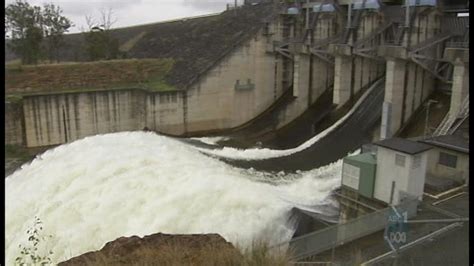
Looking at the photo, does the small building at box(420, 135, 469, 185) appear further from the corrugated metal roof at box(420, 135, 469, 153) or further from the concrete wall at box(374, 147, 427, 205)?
the concrete wall at box(374, 147, 427, 205)

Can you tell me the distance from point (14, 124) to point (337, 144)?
12.8 m

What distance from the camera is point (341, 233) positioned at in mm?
8922

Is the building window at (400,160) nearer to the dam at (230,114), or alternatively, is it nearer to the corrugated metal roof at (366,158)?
the corrugated metal roof at (366,158)

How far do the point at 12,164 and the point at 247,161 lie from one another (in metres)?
8.77

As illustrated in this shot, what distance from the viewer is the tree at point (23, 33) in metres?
25.1

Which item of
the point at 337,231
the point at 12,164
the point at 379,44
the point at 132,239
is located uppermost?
the point at 379,44

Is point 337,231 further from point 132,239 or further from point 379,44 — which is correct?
point 379,44

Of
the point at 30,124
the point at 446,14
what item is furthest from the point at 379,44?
the point at 30,124

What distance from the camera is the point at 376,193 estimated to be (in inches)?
453

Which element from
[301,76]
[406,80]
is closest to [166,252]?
[406,80]

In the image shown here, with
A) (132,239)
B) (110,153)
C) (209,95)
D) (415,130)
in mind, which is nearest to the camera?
(132,239)

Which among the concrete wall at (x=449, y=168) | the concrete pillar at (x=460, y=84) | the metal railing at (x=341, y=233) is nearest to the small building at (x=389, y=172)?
the metal railing at (x=341, y=233)

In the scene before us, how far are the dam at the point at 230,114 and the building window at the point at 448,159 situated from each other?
112 inches

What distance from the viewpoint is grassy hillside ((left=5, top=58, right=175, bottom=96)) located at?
20469mm
